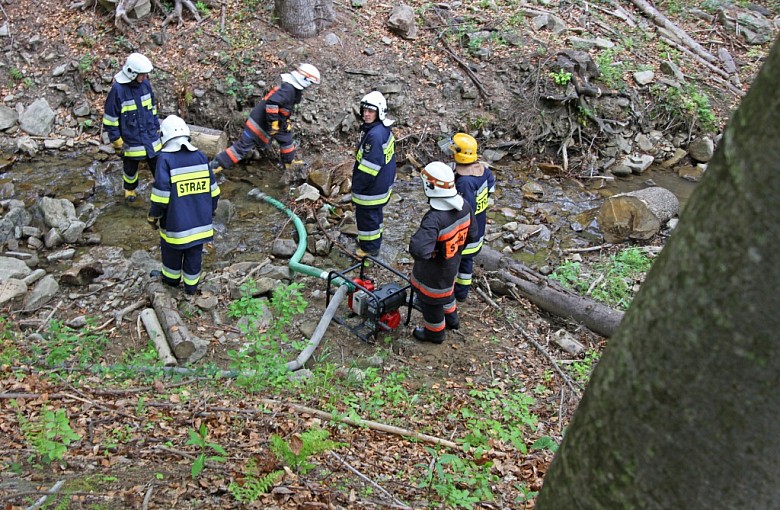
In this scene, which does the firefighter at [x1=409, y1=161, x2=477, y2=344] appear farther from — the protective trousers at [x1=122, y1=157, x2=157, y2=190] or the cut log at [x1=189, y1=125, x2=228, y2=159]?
the cut log at [x1=189, y1=125, x2=228, y2=159]

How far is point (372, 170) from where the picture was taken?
7.38 metres

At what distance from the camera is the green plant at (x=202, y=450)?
10.5ft

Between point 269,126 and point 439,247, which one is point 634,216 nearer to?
point 439,247

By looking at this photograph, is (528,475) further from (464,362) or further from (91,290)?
(91,290)

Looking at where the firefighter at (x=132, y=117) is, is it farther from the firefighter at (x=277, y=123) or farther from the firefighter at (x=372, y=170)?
the firefighter at (x=372, y=170)

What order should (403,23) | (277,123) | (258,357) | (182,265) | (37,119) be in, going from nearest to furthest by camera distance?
1. (258,357)
2. (182,265)
3. (277,123)
4. (37,119)
5. (403,23)

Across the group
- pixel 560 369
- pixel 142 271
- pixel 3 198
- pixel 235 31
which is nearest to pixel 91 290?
pixel 142 271

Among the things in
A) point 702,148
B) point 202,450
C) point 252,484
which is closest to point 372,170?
point 202,450

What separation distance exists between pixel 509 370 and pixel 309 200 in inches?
173

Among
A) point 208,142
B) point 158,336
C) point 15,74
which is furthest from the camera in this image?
point 15,74

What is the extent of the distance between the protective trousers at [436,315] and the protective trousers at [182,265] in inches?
98.2

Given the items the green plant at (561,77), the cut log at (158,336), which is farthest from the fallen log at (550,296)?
the green plant at (561,77)

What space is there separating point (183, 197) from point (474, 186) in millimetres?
3030

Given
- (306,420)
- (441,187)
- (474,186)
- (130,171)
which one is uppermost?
(441,187)
